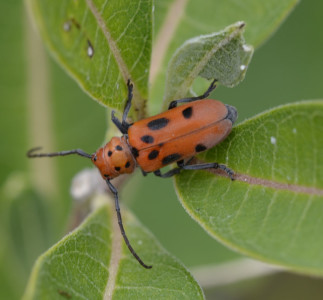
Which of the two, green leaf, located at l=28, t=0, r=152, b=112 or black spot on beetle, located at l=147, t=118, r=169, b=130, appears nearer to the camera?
green leaf, located at l=28, t=0, r=152, b=112

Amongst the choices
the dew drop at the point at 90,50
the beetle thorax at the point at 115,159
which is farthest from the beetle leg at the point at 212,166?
the dew drop at the point at 90,50

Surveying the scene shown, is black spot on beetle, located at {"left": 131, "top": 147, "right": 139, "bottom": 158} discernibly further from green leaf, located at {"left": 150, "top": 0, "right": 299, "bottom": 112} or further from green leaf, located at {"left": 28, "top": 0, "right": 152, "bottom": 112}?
green leaf, located at {"left": 28, "top": 0, "right": 152, "bottom": 112}

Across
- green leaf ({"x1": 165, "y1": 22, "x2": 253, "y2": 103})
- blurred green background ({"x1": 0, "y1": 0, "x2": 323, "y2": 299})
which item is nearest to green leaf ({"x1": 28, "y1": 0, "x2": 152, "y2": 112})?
green leaf ({"x1": 165, "y1": 22, "x2": 253, "y2": 103})

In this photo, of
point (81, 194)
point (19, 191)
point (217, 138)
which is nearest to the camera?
point (217, 138)

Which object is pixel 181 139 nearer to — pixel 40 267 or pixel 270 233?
pixel 270 233

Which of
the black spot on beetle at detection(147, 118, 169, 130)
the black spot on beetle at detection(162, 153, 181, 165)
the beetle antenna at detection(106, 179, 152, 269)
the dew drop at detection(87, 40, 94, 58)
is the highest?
the dew drop at detection(87, 40, 94, 58)

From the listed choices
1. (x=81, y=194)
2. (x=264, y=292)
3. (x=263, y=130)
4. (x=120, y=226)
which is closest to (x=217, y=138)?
(x=263, y=130)
